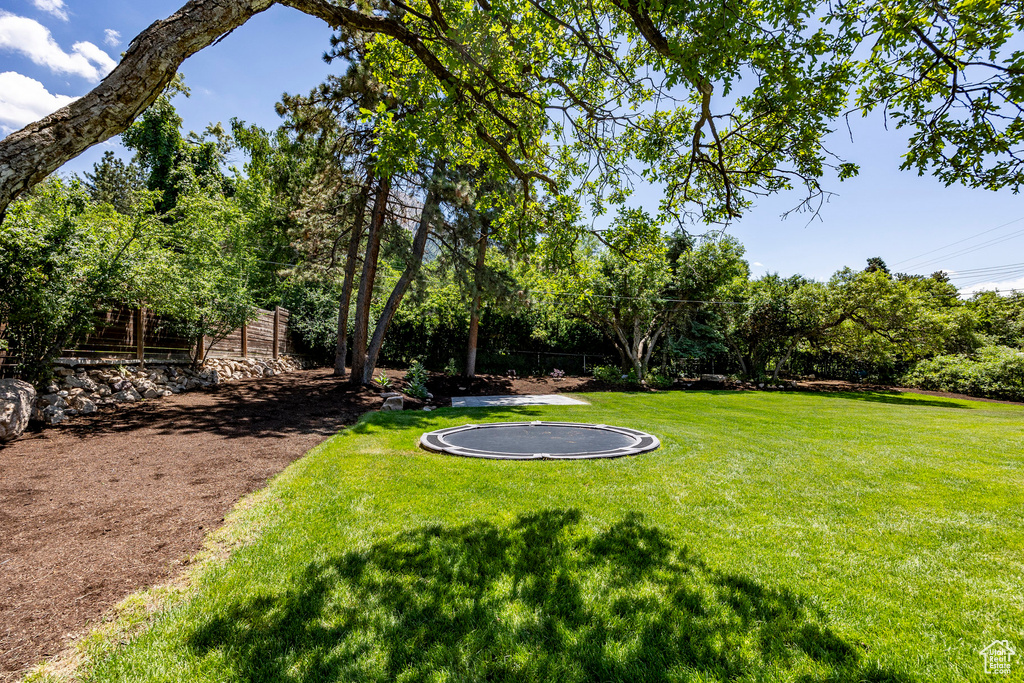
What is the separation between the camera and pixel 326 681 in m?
1.61

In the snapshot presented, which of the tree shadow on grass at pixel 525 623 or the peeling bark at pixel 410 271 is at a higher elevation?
the peeling bark at pixel 410 271

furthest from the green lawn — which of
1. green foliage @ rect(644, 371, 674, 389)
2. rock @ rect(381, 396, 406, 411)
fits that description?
green foliage @ rect(644, 371, 674, 389)

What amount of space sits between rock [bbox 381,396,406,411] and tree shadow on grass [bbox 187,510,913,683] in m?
5.96

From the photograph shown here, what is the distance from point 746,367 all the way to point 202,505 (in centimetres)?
1925

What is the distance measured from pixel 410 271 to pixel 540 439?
5.90 m

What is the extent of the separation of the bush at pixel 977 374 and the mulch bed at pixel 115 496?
19352 mm

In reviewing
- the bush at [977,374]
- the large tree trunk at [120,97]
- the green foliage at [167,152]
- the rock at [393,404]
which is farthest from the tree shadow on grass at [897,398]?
the green foliage at [167,152]

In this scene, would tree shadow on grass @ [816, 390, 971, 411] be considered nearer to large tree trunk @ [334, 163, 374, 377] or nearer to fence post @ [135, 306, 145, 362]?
large tree trunk @ [334, 163, 374, 377]

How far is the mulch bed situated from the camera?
2.08 meters

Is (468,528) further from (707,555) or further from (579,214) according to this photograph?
(579,214)

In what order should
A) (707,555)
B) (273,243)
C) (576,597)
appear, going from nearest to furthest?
1. (576,597)
2. (707,555)
3. (273,243)

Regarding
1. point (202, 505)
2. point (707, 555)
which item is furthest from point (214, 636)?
point (707, 555)

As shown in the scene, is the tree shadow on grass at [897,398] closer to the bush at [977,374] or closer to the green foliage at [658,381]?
the bush at [977,374]

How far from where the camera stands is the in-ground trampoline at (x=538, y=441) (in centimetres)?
496
